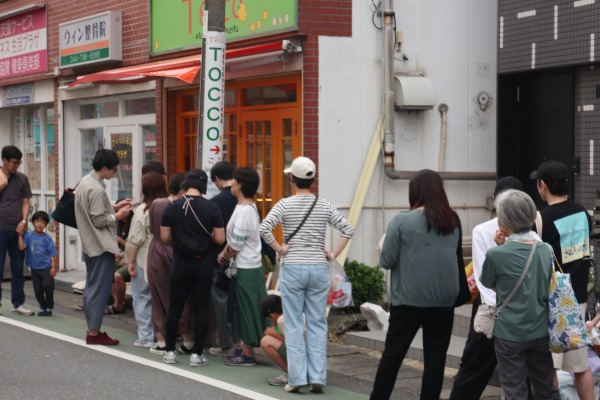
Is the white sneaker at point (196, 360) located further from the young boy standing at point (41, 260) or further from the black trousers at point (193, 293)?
the young boy standing at point (41, 260)

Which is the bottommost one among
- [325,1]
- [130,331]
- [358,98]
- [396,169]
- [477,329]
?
[130,331]

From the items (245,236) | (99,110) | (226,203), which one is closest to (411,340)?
(245,236)

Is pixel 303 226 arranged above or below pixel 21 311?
above

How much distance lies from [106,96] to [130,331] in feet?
19.6

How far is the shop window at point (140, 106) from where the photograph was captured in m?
15.7

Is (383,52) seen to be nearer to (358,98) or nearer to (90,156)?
(358,98)

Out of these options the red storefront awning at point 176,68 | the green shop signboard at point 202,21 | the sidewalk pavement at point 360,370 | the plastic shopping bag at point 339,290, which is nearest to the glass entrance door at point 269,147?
the red storefront awning at point 176,68

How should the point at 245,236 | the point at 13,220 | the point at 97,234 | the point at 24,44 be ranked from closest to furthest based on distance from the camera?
the point at 245,236
the point at 97,234
the point at 13,220
the point at 24,44

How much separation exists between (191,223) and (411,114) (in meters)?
3.77

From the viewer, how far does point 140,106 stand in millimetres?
16000

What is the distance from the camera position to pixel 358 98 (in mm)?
12156

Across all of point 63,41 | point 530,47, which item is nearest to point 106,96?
point 63,41

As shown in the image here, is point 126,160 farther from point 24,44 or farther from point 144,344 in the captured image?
point 144,344

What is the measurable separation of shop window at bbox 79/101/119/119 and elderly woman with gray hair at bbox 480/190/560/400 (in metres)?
10.9
